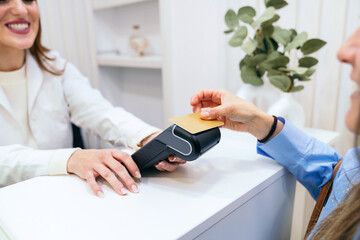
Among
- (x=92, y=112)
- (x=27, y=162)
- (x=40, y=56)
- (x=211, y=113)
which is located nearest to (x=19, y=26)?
(x=40, y=56)

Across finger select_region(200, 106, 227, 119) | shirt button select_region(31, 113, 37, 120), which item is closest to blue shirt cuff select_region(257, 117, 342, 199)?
finger select_region(200, 106, 227, 119)

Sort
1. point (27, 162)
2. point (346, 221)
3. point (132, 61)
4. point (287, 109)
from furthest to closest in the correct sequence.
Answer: point (132, 61) → point (287, 109) → point (27, 162) → point (346, 221)

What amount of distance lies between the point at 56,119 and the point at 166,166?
0.72 metres

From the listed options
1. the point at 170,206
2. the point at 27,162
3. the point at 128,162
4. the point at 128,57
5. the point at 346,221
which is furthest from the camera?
the point at 128,57

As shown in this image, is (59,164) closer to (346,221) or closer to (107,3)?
(346,221)

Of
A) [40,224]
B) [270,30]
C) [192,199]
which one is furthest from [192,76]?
[40,224]

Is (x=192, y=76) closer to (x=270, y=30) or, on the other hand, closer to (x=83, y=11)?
(x=270, y=30)

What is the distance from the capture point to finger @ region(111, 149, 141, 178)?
688mm

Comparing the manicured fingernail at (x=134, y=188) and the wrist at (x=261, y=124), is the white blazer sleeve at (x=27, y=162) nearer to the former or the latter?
the manicured fingernail at (x=134, y=188)

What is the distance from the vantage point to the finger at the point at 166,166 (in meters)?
0.70

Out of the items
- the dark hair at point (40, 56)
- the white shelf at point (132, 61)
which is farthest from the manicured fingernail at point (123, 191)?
the white shelf at point (132, 61)

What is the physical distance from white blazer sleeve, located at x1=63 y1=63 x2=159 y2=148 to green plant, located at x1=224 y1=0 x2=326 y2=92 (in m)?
0.48

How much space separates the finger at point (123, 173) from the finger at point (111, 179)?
0.01 m

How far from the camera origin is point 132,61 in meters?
1.81
